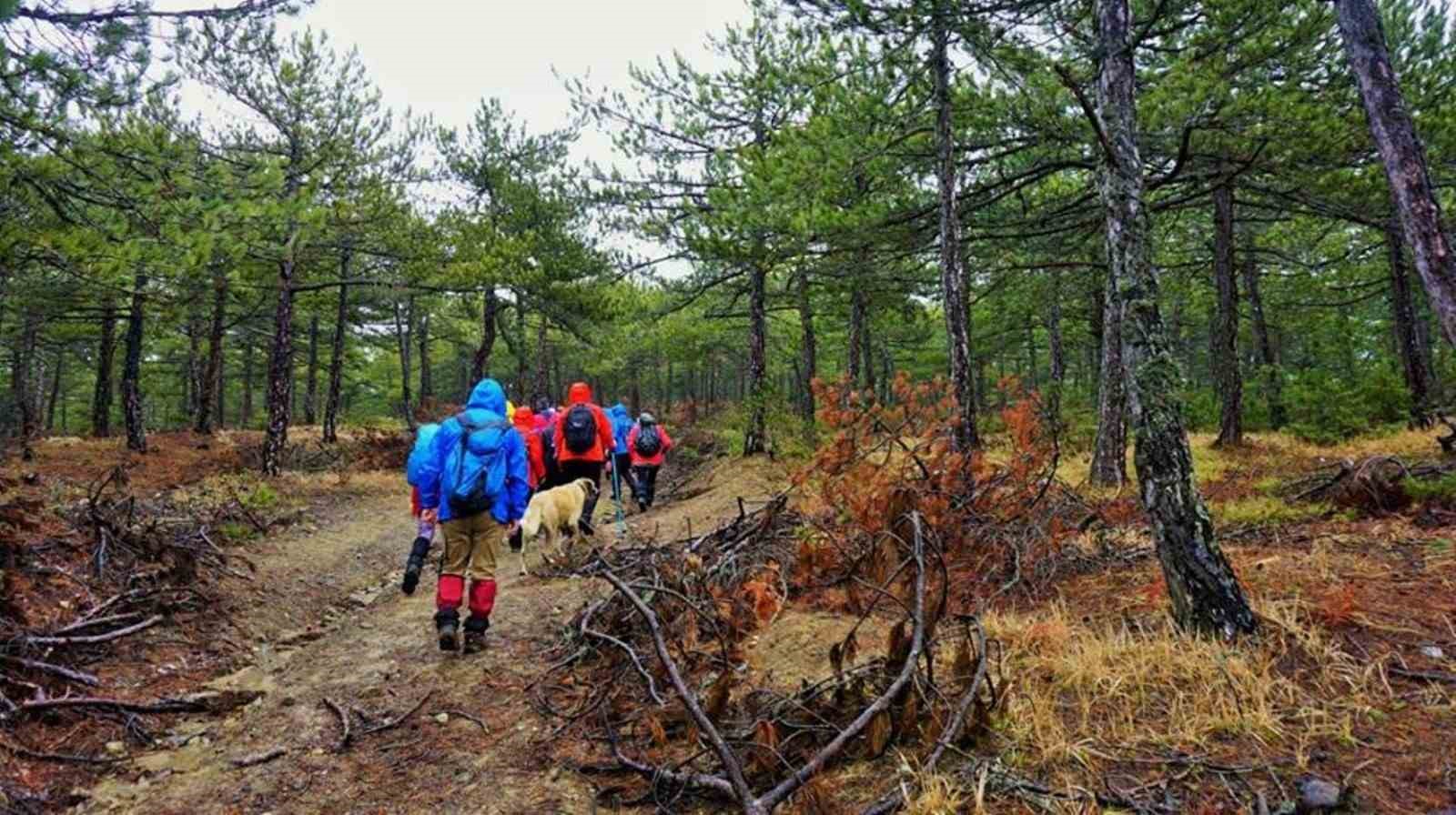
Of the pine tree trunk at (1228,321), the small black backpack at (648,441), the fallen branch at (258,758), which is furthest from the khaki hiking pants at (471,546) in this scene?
the pine tree trunk at (1228,321)

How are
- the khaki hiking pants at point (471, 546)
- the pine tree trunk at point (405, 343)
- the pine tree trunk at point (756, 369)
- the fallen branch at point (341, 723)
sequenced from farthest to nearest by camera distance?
the pine tree trunk at point (405, 343)
the pine tree trunk at point (756, 369)
the khaki hiking pants at point (471, 546)
the fallen branch at point (341, 723)

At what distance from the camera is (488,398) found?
5688mm

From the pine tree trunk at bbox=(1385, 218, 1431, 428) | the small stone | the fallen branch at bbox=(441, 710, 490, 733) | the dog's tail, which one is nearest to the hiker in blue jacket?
the dog's tail

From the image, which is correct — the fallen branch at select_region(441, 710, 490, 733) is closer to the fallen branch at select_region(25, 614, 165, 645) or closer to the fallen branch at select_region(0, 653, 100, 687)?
the fallen branch at select_region(0, 653, 100, 687)

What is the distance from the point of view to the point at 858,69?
8.79 m

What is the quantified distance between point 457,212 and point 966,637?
18.2 meters

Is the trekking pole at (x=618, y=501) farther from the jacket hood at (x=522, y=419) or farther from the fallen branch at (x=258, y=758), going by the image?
the fallen branch at (x=258, y=758)

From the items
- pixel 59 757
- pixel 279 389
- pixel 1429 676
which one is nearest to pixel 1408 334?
pixel 1429 676

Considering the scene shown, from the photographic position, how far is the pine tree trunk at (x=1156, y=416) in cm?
355

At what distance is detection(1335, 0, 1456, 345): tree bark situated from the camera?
175 inches

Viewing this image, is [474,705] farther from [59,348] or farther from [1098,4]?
[59,348]

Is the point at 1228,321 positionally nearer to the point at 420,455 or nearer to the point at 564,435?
the point at 564,435

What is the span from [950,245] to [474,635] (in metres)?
7.37

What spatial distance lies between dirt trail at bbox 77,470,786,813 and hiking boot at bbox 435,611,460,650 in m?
0.09
